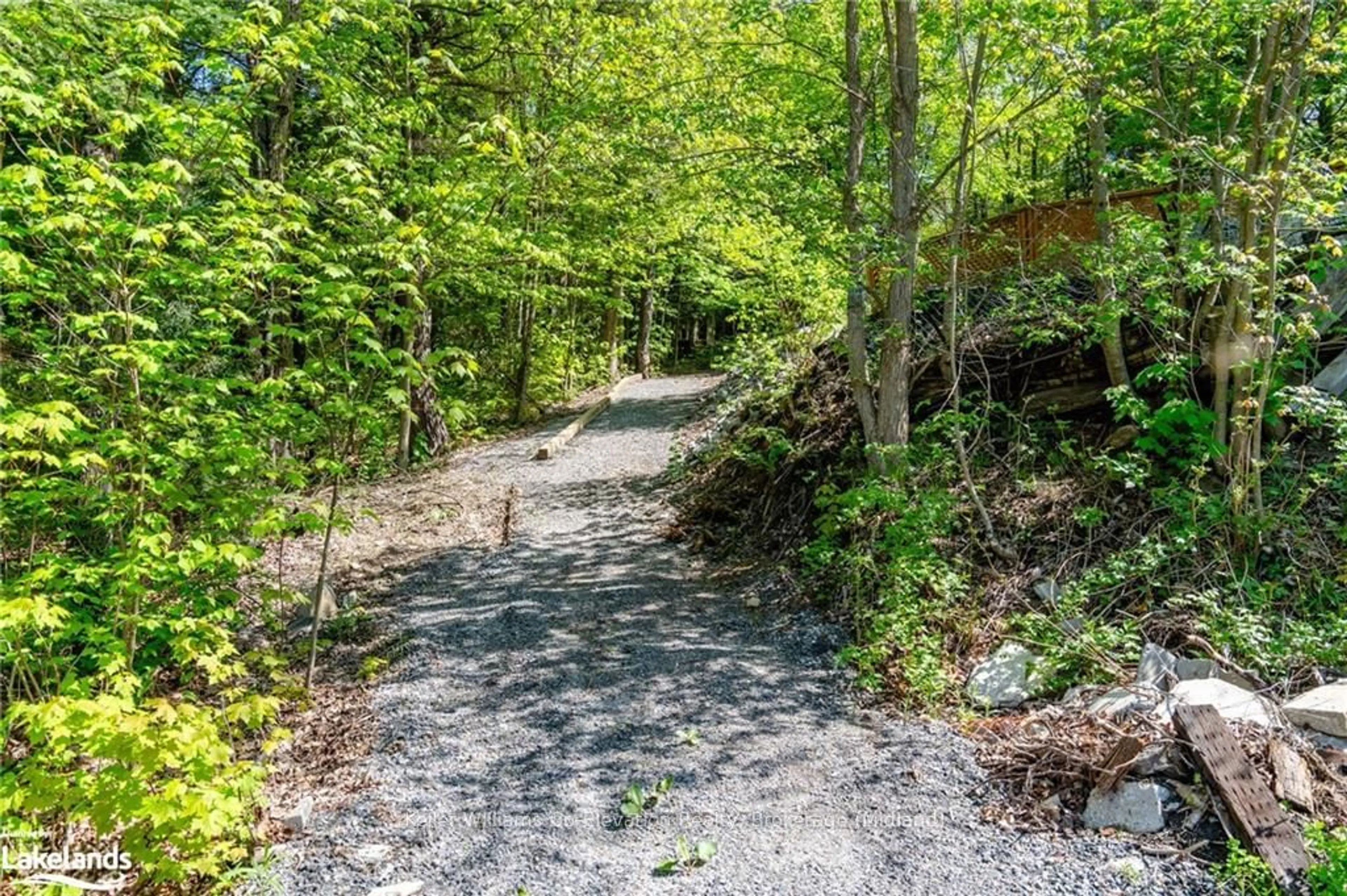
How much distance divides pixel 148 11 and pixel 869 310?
536 cm

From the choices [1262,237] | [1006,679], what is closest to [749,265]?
[1262,237]

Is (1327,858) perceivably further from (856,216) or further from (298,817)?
(856,216)

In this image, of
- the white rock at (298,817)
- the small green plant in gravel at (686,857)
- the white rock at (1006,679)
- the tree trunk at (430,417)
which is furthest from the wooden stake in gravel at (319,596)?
the tree trunk at (430,417)

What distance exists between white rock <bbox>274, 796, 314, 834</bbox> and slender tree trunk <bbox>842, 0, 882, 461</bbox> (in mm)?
4270

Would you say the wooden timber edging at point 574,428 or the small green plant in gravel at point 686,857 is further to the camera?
the wooden timber edging at point 574,428

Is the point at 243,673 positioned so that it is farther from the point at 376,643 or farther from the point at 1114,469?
the point at 1114,469

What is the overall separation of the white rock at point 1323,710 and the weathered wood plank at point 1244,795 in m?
0.50

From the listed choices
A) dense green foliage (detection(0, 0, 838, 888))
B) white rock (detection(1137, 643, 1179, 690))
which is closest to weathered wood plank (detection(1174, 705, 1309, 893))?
white rock (detection(1137, 643, 1179, 690))

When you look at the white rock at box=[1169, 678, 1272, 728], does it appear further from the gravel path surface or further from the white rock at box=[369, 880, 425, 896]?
the white rock at box=[369, 880, 425, 896]

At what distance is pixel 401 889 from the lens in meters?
3.00

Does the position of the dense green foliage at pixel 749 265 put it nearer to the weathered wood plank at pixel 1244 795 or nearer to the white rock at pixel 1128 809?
the weathered wood plank at pixel 1244 795

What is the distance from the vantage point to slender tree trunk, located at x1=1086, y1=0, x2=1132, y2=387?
4.86 metres

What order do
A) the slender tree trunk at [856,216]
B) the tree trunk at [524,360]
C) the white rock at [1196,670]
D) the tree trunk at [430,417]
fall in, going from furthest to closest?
the tree trunk at [524,360] < the tree trunk at [430,417] < the slender tree trunk at [856,216] < the white rock at [1196,670]

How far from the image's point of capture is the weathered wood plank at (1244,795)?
2.69 m
